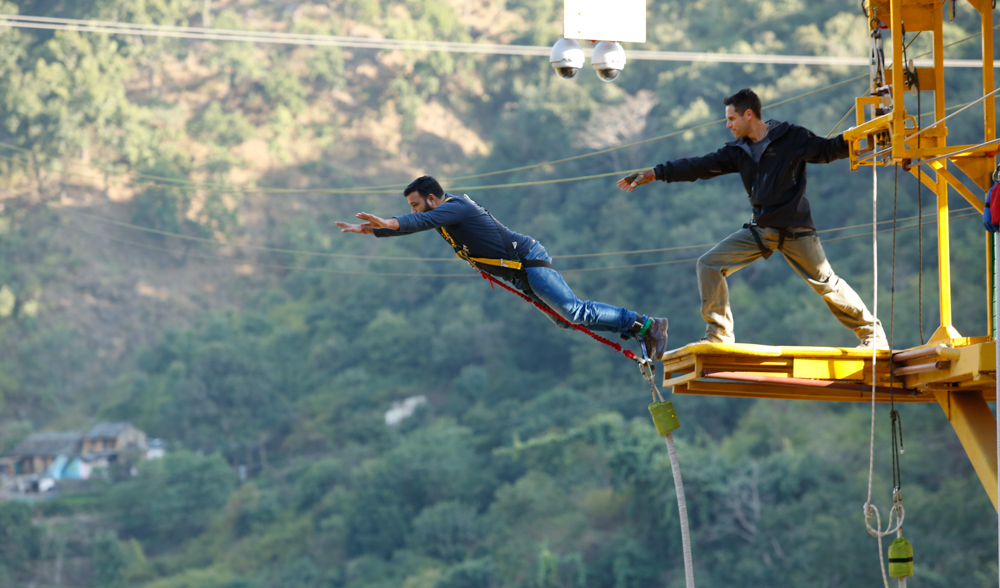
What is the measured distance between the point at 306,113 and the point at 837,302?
237 feet

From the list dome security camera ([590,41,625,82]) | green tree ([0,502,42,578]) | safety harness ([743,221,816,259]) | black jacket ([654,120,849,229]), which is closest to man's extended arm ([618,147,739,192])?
black jacket ([654,120,849,229])

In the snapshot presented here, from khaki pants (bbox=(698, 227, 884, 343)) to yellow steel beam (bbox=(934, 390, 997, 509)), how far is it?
72cm

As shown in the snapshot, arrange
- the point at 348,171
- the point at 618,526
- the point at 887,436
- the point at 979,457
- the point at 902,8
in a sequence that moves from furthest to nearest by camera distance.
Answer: the point at 348,171 < the point at 618,526 < the point at 887,436 < the point at 902,8 < the point at 979,457

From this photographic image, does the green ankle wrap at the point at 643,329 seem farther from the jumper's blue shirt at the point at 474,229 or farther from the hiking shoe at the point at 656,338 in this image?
the jumper's blue shirt at the point at 474,229

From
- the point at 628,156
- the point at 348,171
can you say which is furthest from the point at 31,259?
the point at 628,156

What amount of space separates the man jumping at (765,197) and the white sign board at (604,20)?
182 centimetres

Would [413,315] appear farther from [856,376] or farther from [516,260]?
[856,376]

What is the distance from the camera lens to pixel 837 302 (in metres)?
7.07

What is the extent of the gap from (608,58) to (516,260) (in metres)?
2.42

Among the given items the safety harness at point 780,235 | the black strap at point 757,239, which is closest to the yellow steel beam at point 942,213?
the safety harness at point 780,235

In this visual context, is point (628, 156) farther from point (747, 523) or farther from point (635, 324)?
point (635, 324)

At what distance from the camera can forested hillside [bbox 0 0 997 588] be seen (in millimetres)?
41062

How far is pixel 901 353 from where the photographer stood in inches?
276

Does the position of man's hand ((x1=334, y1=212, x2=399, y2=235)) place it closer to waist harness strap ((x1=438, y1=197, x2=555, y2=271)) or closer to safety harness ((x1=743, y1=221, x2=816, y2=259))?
waist harness strap ((x1=438, y1=197, x2=555, y2=271))
